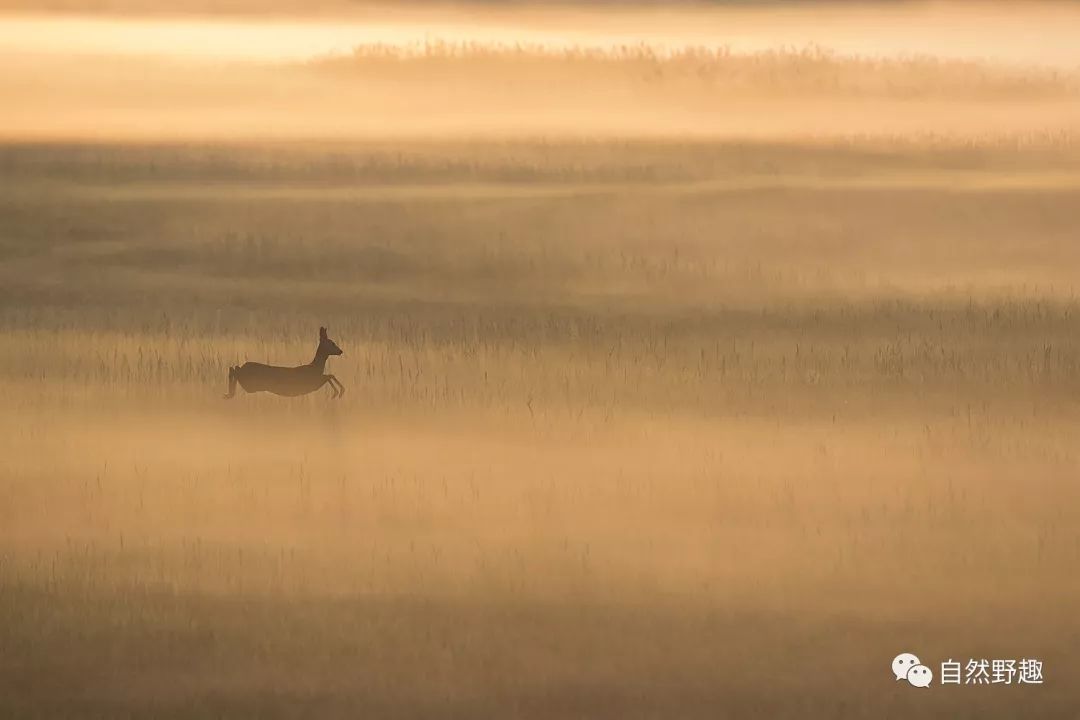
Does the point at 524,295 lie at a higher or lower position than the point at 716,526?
higher

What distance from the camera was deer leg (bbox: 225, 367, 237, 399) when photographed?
8.23 ft

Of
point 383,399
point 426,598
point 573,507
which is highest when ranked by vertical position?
point 383,399

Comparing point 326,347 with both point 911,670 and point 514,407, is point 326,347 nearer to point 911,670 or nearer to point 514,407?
point 514,407

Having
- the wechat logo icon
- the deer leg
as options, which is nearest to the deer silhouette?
the deer leg

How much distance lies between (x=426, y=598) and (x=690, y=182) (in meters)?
0.83

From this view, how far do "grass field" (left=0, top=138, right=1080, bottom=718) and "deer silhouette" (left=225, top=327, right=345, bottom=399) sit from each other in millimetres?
22

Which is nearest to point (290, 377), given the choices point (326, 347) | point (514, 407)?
point (326, 347)

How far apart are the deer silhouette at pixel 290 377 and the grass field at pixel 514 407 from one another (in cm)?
2

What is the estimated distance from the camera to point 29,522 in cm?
250

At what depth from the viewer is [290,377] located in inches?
98.5

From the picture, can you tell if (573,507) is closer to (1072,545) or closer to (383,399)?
(383,399)

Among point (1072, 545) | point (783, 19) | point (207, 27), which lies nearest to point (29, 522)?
point (207, 27)

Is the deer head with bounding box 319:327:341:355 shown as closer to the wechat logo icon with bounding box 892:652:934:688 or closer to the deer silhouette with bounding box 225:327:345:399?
the deer silhouette with bounding box 225:327:345:399

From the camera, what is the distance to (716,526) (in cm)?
248
